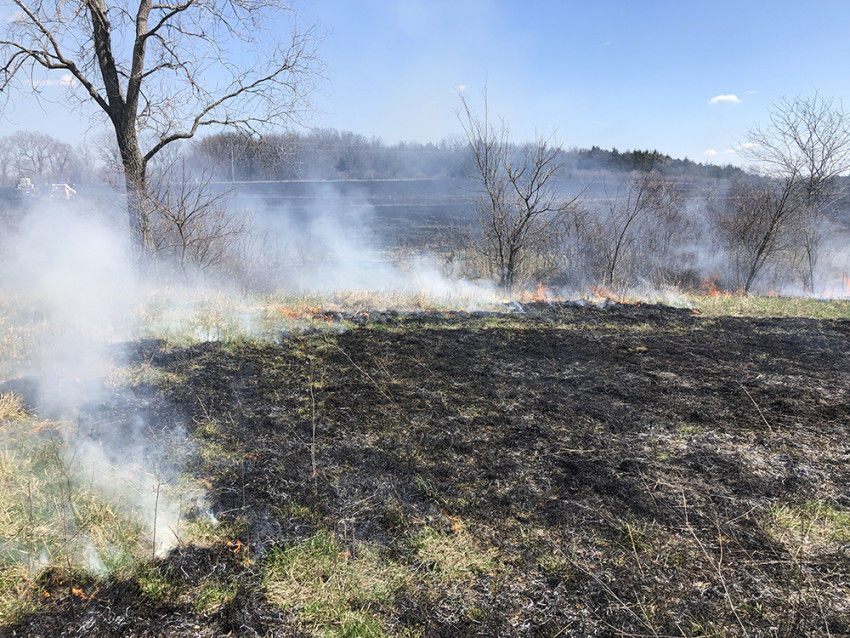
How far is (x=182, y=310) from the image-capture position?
6965 mm

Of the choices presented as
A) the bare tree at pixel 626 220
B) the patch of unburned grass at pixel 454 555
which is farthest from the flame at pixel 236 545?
the bare tree at pixel 626 220

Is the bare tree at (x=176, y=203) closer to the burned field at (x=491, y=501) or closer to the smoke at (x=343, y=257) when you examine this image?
the smoke at (x=343, y=257)

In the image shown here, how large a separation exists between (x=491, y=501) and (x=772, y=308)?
9569 millimetres

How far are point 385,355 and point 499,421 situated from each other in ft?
6.87

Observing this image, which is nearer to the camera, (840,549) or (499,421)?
(840,549)

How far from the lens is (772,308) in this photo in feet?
30.6

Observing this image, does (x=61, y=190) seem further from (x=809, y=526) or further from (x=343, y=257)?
(x=809, y=526)

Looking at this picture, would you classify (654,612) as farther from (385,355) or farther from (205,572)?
(385,355)

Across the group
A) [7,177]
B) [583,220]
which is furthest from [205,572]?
[7,177]

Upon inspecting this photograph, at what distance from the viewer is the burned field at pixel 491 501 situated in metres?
2.08

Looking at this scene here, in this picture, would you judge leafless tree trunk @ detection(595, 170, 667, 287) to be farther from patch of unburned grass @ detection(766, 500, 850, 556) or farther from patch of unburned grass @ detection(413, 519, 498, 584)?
patch of unburned grass @ detection(413, 519, 498, 584)

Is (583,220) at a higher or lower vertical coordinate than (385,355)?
higher

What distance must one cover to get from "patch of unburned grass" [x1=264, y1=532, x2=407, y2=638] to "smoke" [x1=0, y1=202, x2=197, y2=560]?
29.1 inches

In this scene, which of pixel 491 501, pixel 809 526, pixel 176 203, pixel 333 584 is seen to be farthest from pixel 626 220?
pixel 333 584
